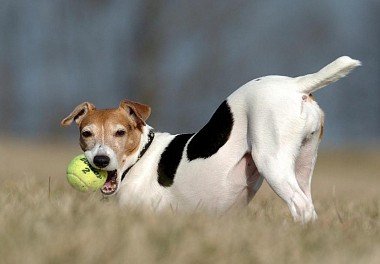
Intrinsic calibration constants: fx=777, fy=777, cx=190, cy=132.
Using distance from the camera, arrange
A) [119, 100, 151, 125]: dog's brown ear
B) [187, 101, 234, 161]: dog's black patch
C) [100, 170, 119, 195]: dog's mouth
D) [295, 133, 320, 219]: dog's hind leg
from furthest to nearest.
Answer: [119, 100, 151, 125]: dog's brown ear
[100, 170, 119, 195]: dog's mouth
[187, 101, 234, 161]: dog's black patch
[295, 133, 320, 219]: dog's hind leg

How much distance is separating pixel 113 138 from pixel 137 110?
356 millimetres

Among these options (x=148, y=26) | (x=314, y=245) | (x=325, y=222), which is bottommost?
(x=148, y=26)

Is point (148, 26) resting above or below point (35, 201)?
below

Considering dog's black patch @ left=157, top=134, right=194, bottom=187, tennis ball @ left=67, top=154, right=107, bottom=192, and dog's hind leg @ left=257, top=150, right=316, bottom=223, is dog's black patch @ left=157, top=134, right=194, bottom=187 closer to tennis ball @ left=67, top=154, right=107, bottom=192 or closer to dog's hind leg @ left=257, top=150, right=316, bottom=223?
tennis ball @ left=67, top=154, right=107, bottom=192

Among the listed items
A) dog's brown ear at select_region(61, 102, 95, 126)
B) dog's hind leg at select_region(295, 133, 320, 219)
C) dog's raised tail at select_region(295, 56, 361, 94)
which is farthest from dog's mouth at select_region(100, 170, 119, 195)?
dog's raised tail at select_region(295, 56, 361, 94)

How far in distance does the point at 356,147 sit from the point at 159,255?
2243 cm

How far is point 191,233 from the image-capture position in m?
3.78

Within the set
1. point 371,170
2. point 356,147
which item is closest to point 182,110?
point 356,147

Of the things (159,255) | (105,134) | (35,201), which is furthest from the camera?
(105,134)

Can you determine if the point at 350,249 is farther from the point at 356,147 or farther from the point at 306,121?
the point at 356,147

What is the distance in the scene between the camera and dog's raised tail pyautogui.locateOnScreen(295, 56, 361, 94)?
5488 millimetres

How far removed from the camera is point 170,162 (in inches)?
244

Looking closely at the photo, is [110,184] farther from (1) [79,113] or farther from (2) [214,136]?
(2) [214,136]

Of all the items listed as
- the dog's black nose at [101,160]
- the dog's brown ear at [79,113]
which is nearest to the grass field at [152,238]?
the dog's black nose at [101,160]
